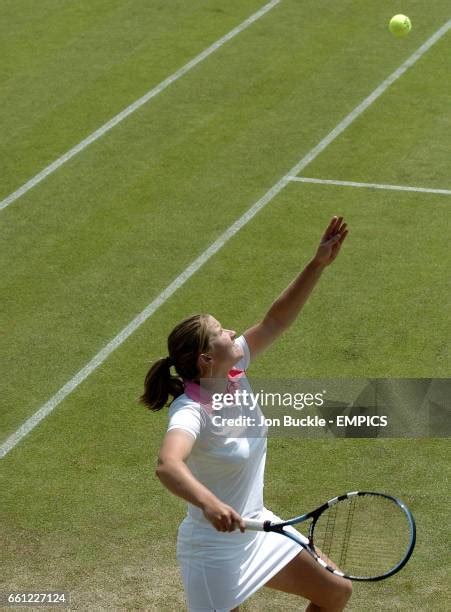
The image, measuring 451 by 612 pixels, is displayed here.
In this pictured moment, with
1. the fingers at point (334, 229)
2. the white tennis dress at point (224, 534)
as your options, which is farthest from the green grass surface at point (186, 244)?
the fingers at point (334, 229)

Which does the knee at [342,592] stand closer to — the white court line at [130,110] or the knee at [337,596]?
the knee at [337,596]

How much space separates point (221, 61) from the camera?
1877cm

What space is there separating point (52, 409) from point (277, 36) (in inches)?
436

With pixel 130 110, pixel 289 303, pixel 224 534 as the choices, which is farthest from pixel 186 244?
pixel 224 534

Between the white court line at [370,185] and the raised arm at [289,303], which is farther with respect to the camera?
the white court line at [370,185]

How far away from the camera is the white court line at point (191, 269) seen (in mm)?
10258

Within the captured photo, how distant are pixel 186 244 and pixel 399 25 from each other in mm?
7716

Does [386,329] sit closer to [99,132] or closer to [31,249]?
[31,249]

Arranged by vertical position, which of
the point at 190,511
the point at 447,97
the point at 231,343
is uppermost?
the point at 231,343

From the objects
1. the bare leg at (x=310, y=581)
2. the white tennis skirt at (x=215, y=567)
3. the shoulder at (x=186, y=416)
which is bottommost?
the bare leg at (x=310, y=581)

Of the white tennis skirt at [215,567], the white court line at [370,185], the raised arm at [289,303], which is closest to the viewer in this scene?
the white tennis skirt at [215,567]

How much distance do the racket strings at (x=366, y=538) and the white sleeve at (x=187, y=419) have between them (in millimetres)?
1125

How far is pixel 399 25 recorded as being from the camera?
1925cm

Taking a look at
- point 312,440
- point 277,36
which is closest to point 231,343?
point 312,440
